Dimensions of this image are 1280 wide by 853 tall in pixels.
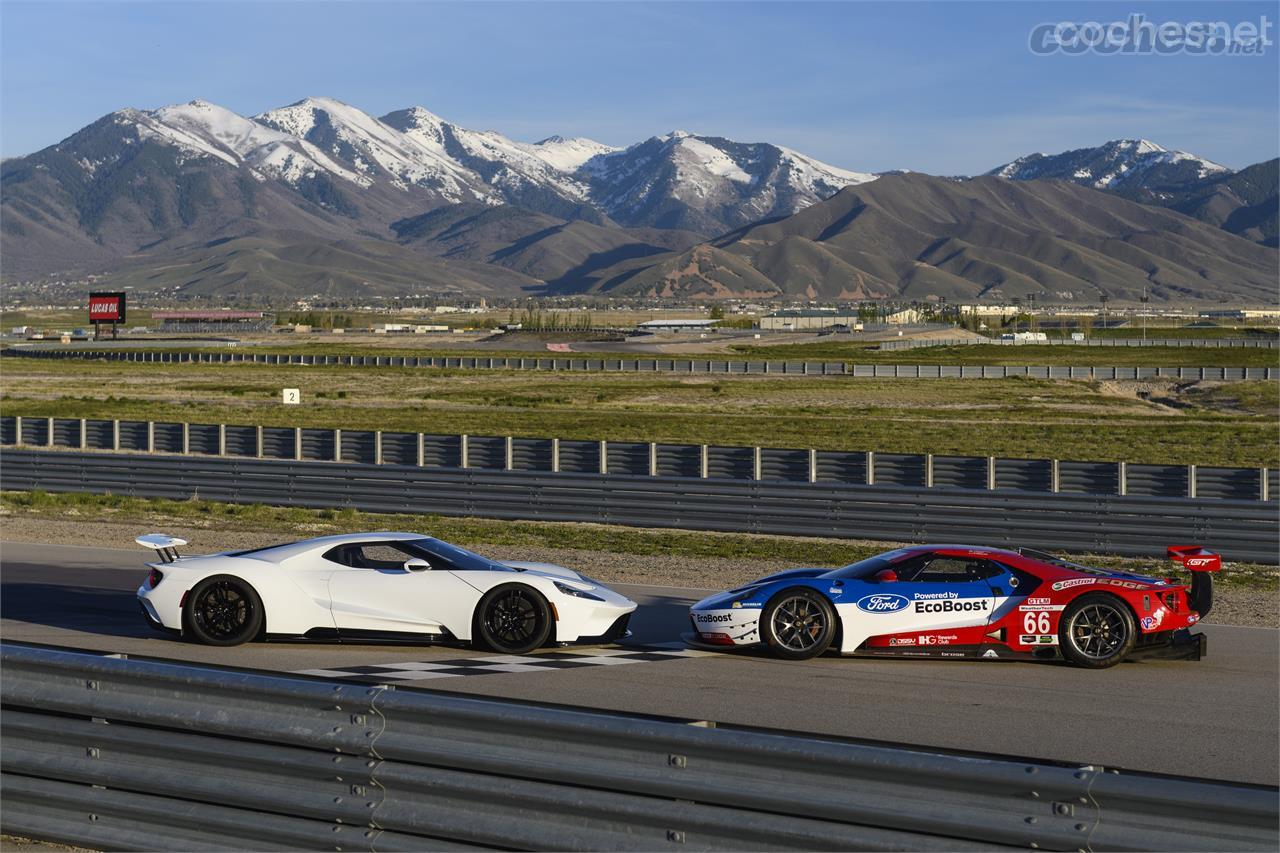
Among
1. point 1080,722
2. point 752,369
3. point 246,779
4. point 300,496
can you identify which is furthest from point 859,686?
point 752,369

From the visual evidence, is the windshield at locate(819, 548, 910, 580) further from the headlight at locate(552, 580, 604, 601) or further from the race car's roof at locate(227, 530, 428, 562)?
the race car's roof at locate(227, 530, 428, 562)

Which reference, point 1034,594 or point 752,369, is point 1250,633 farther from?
point 752,369

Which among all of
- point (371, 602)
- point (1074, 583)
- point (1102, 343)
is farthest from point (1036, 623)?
point (1102, 343)

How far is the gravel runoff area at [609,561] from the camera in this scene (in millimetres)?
17281

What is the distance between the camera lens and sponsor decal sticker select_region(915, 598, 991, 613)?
12.7 meters

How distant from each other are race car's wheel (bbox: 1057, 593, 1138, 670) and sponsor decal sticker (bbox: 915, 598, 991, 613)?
0.66 m

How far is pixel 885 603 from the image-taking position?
12.8 m

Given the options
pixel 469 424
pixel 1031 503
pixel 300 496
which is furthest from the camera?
pixel 469 424

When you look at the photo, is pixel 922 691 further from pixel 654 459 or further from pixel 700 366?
pixel 700 366

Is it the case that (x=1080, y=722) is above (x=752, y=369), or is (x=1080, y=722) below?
below

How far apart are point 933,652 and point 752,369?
7813cm

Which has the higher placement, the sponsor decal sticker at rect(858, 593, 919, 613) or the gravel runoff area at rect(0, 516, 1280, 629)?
the sponsor decal sticker at rect(858, 593, 919, 613)

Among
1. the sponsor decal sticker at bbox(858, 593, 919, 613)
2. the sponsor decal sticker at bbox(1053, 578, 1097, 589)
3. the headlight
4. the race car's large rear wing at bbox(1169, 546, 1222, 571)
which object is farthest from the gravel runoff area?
the headlight

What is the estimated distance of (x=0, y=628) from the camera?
14.5m
